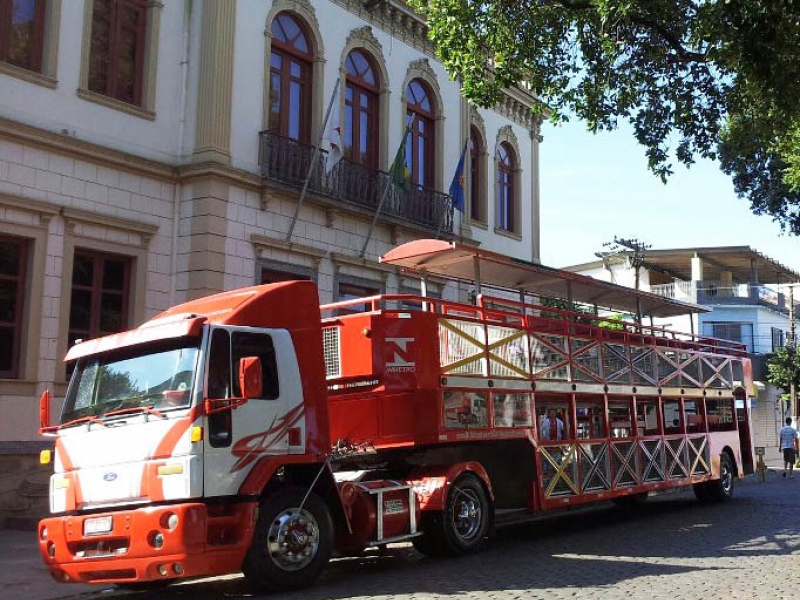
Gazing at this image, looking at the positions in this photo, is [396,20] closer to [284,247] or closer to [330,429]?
[284,247]

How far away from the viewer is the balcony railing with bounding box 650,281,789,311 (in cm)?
5553

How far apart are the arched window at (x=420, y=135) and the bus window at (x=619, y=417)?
914 centimetres

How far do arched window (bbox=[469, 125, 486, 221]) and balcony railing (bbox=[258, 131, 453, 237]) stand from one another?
2527mm

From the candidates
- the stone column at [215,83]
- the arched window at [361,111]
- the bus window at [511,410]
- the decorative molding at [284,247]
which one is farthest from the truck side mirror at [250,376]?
the arched window at [361,111]

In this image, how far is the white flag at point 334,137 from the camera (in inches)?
699

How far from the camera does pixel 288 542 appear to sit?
8.49m

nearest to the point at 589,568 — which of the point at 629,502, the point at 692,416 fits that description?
the point at 692,416

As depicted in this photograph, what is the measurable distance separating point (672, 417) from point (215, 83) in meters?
10.2

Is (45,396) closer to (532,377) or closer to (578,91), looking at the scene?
(532,377)

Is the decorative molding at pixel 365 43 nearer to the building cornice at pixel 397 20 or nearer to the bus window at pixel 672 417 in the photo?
the building cornice at pixel 397 20

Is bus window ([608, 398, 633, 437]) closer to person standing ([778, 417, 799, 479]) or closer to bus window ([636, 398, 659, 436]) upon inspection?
bus window ([636, 398, 659, 436])

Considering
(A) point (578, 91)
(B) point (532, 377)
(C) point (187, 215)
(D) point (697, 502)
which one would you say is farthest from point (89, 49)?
(D) point (697, 502)

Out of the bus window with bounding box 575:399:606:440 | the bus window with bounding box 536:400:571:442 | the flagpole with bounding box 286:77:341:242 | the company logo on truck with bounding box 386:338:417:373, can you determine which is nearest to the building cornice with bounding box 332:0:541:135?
the flagpole with bounding box 286:77:341:242

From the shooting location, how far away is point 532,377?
12.1m
